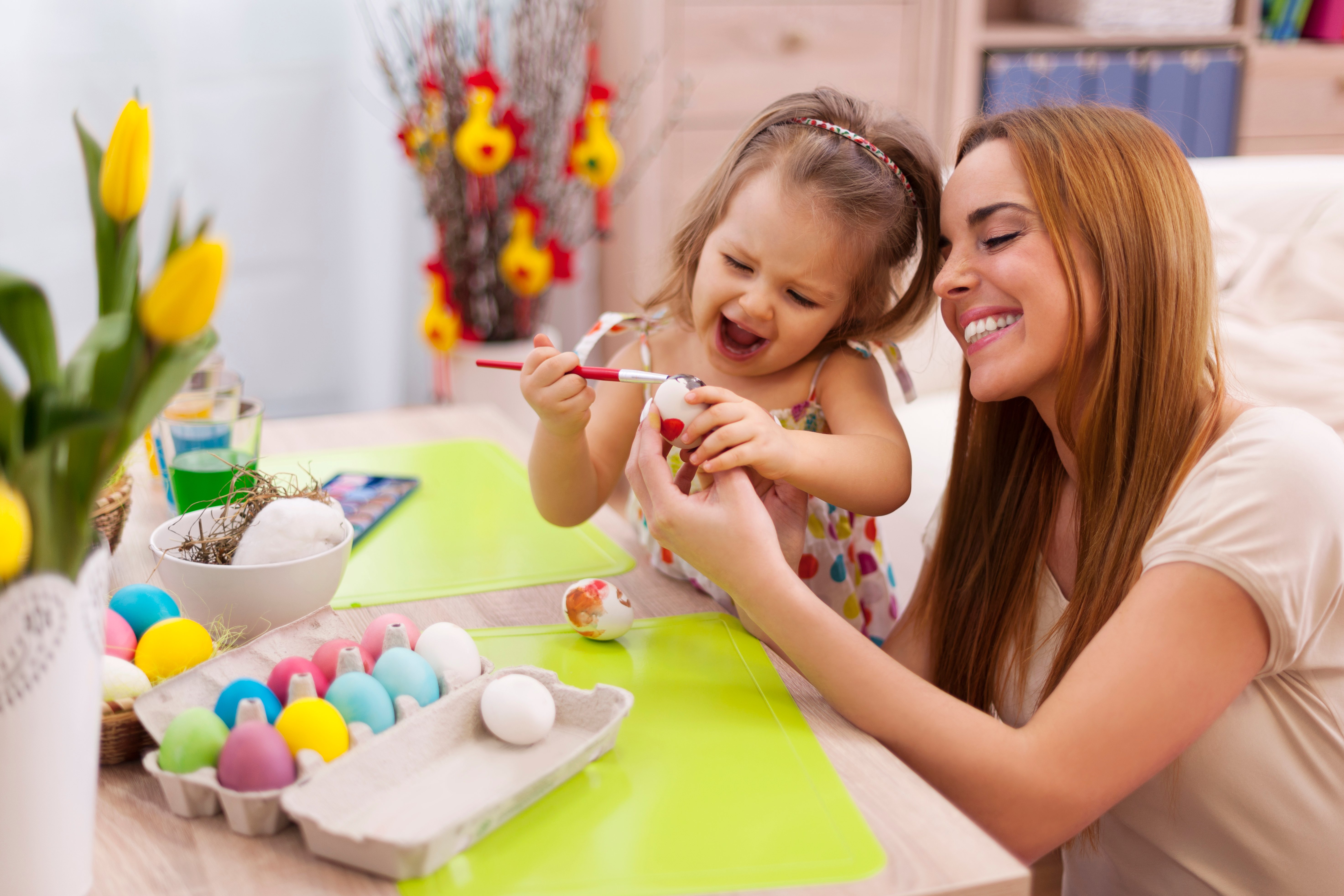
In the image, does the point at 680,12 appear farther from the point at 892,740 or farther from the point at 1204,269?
the point at 892,740

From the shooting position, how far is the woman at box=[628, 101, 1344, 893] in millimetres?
814

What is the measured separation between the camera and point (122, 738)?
2.43 ft

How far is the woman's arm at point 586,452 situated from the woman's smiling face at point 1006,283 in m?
0.37

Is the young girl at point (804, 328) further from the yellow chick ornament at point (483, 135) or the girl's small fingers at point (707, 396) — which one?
the yellow chick ornament at point (483, 135)

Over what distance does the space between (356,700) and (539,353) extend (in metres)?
0.43

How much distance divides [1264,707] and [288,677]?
2.54 ft

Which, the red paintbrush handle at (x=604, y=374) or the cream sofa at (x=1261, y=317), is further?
the cream sofa at (x=1261, y=317)

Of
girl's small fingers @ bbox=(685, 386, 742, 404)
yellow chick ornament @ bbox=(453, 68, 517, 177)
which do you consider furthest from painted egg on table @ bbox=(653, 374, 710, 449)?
yellow chick ornament @ bbox=(453, 68, 517, 177)

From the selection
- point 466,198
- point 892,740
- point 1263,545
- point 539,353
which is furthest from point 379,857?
point 466,198

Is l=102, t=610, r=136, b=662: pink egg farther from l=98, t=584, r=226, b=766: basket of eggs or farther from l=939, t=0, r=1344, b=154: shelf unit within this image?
l=939, t=0, r=1344, b=154: shelf unit

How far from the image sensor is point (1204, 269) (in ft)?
3.15

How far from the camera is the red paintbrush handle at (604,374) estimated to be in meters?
1.00

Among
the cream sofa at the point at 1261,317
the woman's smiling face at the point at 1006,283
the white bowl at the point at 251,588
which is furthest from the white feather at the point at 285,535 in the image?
the cream sofa at the point at 1261,317

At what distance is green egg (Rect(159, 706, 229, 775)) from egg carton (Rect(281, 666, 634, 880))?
67 millimetres
